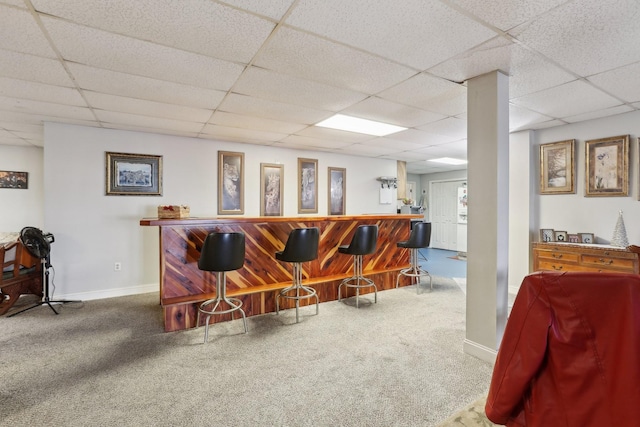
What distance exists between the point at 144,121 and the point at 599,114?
5669 millimetres

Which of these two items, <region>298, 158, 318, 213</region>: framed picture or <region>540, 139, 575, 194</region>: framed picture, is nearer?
<region>540, 139, 575, 194</region>: framed picture

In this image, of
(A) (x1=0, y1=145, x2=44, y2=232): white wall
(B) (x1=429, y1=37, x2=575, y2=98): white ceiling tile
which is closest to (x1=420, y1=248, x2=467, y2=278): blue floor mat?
(B) (x1=429, y1=37, x2=575, y2=98): white ceiling tile

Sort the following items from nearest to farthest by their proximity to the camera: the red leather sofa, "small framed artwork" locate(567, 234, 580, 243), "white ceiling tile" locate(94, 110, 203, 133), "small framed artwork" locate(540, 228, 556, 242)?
the red leather sofa → "white ceiling tile" locate(94, 110, 203, 133) → "small framed artwork" locate(567, 234, 580, 243) → "small framed artwork" locate(540, 228, 556, 242)

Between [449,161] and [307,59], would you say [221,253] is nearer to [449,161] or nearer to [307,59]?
[307,59]

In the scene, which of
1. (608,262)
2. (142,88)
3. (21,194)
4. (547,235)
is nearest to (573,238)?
(547,235)

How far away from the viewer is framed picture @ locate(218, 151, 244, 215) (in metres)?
5.25

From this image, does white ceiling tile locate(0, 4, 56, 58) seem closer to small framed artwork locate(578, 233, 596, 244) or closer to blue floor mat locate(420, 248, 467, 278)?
small framed artwork locate(578, 233, 596, 244)

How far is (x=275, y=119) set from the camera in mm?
4008

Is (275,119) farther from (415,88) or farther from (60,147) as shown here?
(60,147)

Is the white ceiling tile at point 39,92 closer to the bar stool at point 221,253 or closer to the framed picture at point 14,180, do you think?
the bar stool at point 221,253

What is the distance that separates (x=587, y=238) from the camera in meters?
3.93

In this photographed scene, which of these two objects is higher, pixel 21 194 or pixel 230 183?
pixel 230 183

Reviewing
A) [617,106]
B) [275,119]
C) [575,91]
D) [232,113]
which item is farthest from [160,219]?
[617,106]

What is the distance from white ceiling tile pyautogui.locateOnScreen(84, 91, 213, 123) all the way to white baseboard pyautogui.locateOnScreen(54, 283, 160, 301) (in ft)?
8.37
